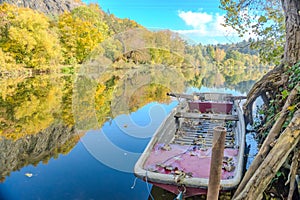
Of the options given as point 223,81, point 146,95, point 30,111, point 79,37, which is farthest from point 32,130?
point 79,37

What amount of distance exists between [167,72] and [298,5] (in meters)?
13.2

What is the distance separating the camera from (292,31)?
4.57m

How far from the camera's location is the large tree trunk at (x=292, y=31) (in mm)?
4441

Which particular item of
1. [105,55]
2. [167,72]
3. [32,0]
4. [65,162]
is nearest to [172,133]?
[65,162]

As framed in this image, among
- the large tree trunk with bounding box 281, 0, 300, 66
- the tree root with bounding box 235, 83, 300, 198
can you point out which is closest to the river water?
the tree root with bounding box 235, 83, 300, 198

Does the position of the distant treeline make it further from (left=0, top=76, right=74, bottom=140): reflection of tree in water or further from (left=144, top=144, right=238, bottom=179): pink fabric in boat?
(left=144, top=144, right=238, bottom=179): pink fabric in boat

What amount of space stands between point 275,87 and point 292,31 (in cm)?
103

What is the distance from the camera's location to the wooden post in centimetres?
235

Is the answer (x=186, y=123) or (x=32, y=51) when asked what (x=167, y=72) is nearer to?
(x=186, y=123)

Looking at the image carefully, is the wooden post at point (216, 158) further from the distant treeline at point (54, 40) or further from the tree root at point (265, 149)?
the distant treeline at point (54, 40)

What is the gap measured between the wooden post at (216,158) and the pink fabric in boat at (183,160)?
793 millimetres

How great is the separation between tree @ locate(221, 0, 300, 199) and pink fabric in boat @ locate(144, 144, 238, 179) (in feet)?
2.02

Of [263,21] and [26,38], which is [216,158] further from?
[26,38]

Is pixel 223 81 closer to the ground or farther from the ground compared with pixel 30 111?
farther from the ground
